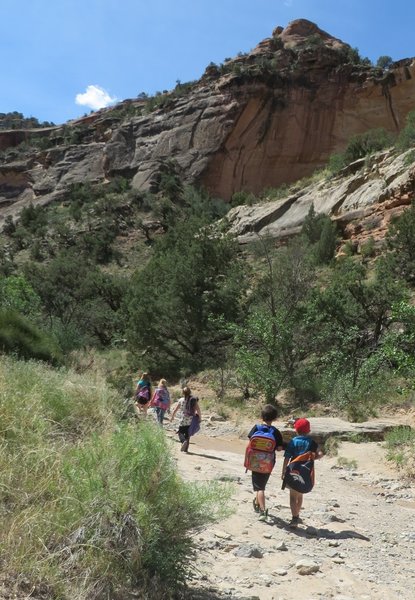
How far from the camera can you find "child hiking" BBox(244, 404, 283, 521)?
573 centimetres

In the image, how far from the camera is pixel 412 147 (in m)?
33.2

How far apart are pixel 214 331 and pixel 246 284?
2577mm

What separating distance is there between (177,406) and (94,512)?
22.7 feet

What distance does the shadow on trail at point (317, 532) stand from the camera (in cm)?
528

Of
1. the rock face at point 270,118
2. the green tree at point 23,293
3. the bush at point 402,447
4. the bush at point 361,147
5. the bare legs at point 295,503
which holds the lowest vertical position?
the bare legs at point 295,503

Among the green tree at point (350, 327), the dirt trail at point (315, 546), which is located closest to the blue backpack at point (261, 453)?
the dirt trail at point (315, 546)

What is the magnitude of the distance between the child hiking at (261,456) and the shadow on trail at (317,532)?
0.24 meters

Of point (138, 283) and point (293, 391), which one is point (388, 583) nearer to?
point (293, 391)

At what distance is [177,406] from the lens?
10.0 meters

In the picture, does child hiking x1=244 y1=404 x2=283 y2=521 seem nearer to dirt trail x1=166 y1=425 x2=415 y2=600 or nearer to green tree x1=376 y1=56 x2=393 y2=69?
dirt trail x1=166 y1=425 x2=415 y2=600

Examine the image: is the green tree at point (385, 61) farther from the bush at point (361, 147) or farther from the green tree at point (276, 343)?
the green tree at point (276, 343)

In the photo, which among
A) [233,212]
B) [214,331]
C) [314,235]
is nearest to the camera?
[214,331]

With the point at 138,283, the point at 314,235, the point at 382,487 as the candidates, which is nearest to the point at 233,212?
the point at 314,235

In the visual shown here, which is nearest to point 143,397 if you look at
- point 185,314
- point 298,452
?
point 298,452
